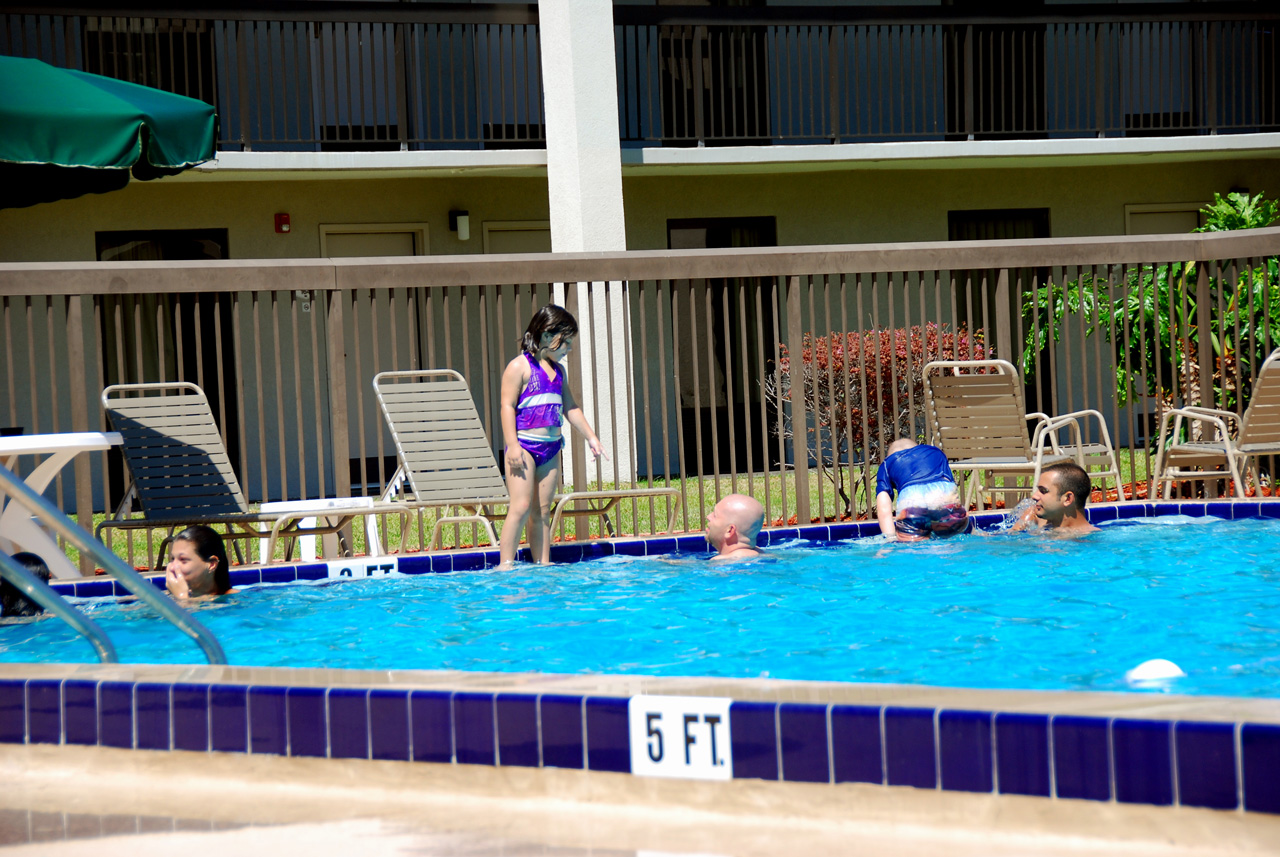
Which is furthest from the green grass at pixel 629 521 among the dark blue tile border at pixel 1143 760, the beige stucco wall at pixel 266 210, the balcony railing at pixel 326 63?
the dark blue tile border at pixel 1143 760

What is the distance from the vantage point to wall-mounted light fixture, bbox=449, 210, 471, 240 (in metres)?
13.8

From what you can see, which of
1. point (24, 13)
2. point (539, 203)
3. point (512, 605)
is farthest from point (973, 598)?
point (24, 13)

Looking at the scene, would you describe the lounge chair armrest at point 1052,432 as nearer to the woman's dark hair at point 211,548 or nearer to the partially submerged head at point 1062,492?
the partially submerged head at point 1062,492

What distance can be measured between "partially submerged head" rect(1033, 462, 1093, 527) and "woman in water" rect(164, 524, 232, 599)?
4.17 metres

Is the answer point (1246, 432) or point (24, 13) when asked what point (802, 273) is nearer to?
point (1246, 432)

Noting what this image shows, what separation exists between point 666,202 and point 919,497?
7.99 meters

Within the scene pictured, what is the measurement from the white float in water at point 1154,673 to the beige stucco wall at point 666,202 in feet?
34.2

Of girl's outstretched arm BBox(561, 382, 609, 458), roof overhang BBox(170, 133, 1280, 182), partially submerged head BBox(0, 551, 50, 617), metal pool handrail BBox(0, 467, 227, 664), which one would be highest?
roof overhang BBox(170, 133, 1280, 182)

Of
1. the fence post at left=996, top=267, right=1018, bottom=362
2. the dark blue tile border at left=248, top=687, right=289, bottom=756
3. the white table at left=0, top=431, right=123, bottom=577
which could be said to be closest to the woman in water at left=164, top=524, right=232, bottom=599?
the white table at left=0, top=431, right=123, bottom=577

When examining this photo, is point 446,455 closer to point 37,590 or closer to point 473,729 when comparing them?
point 37,590

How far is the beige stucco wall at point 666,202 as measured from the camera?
42.9 feet

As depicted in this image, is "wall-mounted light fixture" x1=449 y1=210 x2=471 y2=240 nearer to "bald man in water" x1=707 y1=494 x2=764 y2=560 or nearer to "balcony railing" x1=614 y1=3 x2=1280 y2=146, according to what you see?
"balcony railing" x1=614 y1=3 x2=1280 y2=146

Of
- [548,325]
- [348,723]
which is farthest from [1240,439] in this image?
[348,723]

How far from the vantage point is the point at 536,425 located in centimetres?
680
